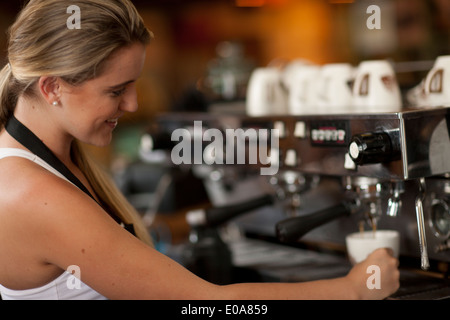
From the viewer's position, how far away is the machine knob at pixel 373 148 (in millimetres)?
1203

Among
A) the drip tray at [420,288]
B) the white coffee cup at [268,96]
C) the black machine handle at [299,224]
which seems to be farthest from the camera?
the white coffee cup at [268,96]

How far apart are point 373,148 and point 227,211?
0.65 m

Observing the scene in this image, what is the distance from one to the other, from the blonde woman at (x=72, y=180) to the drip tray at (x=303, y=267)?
0.17 m

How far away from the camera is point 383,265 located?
3.94 ft

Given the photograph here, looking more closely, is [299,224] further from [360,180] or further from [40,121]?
[40,121]

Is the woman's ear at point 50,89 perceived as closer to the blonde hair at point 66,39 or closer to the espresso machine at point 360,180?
the blonde hair at point 66,39

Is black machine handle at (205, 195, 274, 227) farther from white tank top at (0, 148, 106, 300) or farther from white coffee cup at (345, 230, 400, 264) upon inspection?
white tank top at (0, 148, 106, 300)

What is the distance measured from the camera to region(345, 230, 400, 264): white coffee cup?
1392mm

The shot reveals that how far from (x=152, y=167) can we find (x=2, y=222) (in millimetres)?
2133

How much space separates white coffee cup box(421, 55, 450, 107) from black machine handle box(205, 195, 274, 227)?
599 mm

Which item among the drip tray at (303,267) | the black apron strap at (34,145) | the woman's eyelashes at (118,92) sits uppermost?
the woman's eyelashes at (118,92)

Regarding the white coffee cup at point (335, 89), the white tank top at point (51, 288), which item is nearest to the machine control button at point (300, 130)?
the white coffee cup at point (335, 89)
